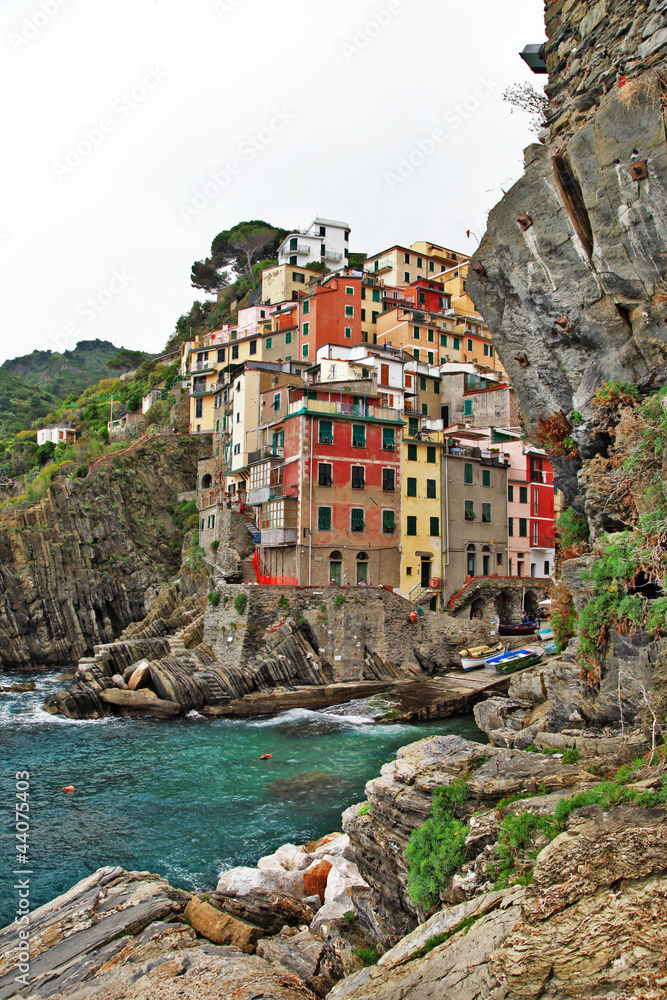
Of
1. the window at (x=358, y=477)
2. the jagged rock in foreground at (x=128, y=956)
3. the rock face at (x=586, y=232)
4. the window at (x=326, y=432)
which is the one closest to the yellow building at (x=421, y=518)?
the window at (x=358, y=477)

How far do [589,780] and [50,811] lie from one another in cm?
1599

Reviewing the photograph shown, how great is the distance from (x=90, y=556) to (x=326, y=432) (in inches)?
1022

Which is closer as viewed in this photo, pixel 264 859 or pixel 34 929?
pixel 34 929

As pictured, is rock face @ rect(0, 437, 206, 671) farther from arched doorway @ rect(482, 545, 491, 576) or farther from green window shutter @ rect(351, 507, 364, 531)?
arched doorway @ rect(482, 545, 491, 576)

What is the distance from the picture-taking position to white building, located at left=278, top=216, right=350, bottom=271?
72.0 metres

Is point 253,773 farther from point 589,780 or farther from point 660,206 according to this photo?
point 660,206

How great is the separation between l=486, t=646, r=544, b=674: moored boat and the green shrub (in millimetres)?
25002

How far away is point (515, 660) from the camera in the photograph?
33406mm

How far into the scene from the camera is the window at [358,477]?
36.7 metres

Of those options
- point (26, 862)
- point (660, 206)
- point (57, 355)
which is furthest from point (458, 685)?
point (57, 355)

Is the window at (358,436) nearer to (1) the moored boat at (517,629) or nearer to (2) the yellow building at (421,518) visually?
(2) the yellow building at (421,518)

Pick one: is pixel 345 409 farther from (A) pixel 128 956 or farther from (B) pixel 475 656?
(A) pixel 128 956

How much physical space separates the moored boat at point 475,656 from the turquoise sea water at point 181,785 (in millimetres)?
5859

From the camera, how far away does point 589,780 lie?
8.32 m
